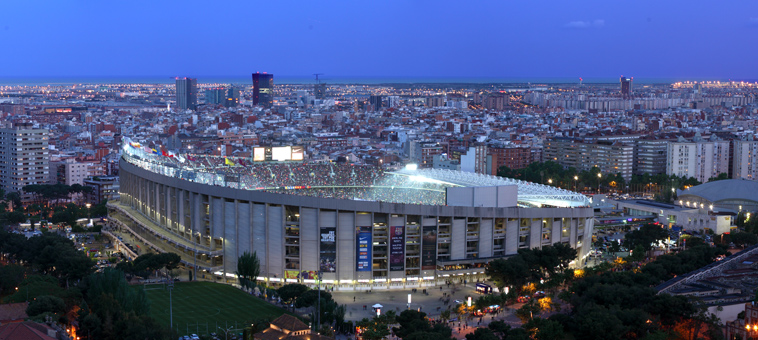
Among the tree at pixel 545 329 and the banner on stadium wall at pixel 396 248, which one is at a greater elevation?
the banner on stadium wall at pixel 396 248

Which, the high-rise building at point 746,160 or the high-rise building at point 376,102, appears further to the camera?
the high-rise building at point 376,102

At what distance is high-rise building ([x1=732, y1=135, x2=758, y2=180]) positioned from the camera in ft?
246

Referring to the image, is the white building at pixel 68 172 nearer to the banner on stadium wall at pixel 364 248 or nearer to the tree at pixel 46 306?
the banner on stadium wall at pixel 364 248

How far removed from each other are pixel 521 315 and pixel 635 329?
396cm

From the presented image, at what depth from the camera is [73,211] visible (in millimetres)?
54344

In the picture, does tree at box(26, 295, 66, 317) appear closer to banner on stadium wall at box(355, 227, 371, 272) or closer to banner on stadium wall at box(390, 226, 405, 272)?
banner on stadium wall at box(355, 227, 371, 272)

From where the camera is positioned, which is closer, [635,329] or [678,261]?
[635,329]

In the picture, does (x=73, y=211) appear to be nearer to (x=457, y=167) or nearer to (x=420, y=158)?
(x=457, y=167)

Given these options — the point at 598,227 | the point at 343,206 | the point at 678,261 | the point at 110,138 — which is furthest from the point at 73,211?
the point at 110,138

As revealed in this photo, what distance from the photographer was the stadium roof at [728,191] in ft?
180

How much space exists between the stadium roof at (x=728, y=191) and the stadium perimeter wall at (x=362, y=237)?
21.1 metres

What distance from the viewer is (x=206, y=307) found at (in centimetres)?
3159

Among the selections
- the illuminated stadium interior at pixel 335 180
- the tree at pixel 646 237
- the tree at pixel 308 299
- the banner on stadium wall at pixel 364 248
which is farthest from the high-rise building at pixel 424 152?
the tree at pixel 308 299

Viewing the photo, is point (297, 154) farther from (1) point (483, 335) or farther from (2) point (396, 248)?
(1) point (483, 335)
